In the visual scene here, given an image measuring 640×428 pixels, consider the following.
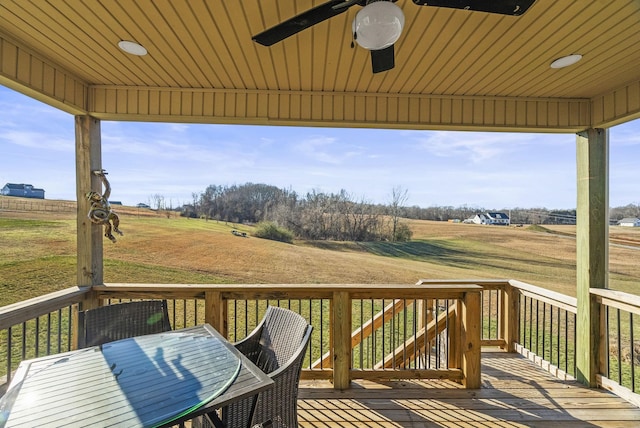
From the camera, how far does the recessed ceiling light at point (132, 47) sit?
1968 mm

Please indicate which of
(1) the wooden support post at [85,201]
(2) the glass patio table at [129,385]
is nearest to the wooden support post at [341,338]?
(2) the glass patio table at [129,385]

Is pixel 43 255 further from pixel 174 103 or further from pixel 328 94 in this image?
pixel 328 94

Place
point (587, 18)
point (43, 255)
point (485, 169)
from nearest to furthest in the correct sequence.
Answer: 1. point (587, 18)
2. point (43, 255)
3. point (485, 169)

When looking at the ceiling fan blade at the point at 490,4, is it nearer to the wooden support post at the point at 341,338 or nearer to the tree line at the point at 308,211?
the wooden support post at the point at 341,338

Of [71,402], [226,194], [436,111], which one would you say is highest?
[436,111]

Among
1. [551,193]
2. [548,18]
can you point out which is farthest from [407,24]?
[551,193]

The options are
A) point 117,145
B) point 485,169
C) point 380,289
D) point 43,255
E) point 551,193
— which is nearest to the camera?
point 380,289

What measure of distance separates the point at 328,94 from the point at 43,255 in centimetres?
353

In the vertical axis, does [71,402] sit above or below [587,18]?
below

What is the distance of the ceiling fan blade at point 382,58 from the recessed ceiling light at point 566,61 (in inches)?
56.6

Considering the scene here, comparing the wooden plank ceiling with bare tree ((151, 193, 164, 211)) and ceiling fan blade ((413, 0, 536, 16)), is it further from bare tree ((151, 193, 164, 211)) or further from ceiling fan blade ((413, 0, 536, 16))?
bare tree ((151, 193, 164, 211))

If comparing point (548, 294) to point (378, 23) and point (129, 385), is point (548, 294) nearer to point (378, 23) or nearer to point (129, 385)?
point (378, 23)

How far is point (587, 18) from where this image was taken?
166cm

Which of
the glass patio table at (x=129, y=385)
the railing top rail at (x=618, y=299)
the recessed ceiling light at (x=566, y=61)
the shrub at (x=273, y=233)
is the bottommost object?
the glass patio table at (x=129, y=385)
